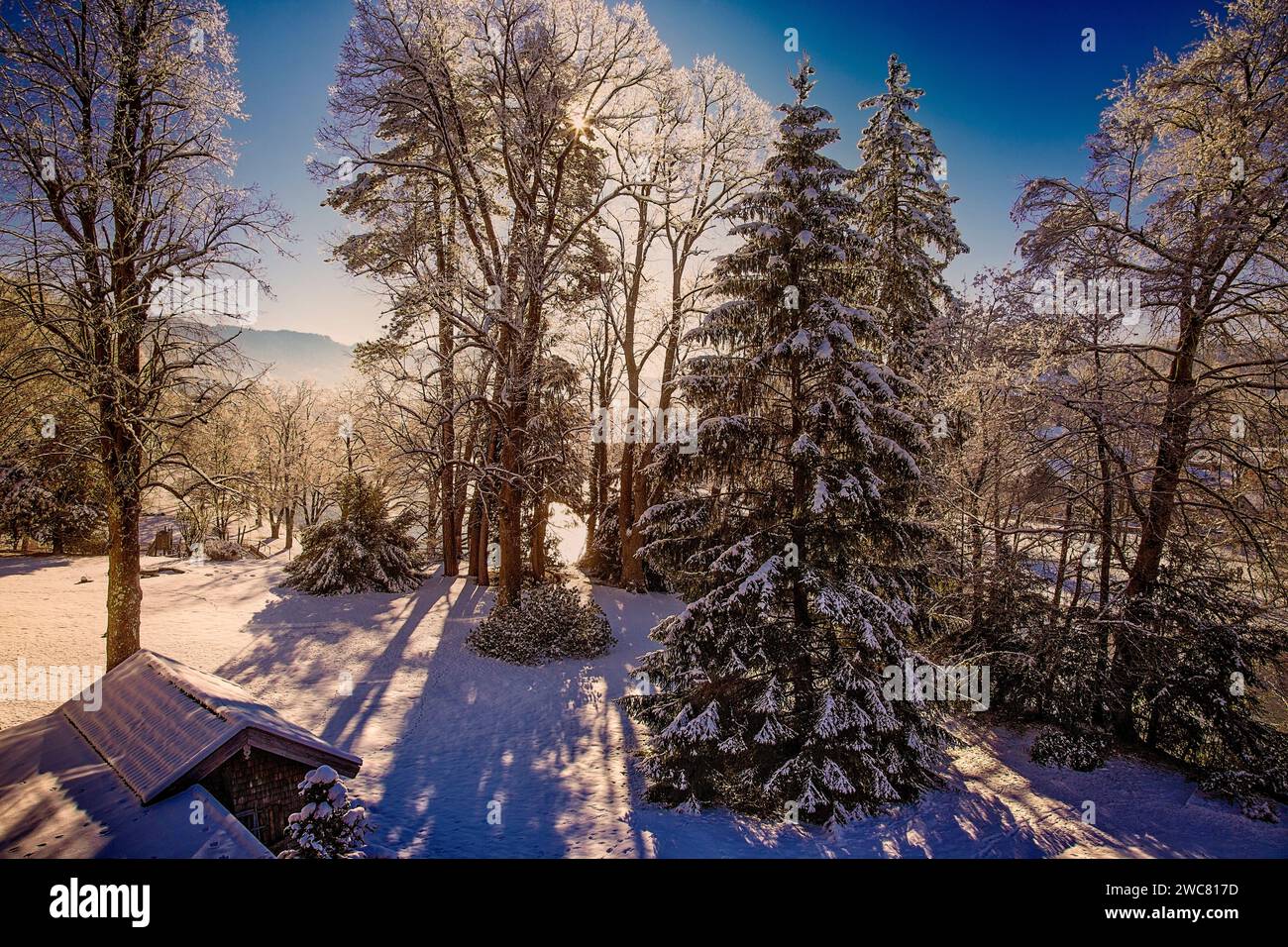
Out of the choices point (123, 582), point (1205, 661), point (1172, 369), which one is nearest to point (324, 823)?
point (123, 582)

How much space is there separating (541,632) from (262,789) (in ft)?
29.2

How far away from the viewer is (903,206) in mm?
17641

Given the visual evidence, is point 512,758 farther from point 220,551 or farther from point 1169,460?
point 220,551

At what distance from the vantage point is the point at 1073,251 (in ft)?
36.1

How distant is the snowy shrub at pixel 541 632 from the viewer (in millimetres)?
15742

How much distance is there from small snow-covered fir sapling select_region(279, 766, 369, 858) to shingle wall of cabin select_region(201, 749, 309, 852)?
1.33 metres

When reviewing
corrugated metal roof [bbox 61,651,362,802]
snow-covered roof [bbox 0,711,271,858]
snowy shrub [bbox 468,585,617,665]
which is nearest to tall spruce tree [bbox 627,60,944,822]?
corrugated metal roof [bbox 61,651,362,802]

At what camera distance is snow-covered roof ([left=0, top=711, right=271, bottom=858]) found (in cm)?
552

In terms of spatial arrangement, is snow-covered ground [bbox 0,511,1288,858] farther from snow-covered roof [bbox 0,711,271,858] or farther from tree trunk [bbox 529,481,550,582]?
A: tree trunk [bbox 529,481,550,582]
